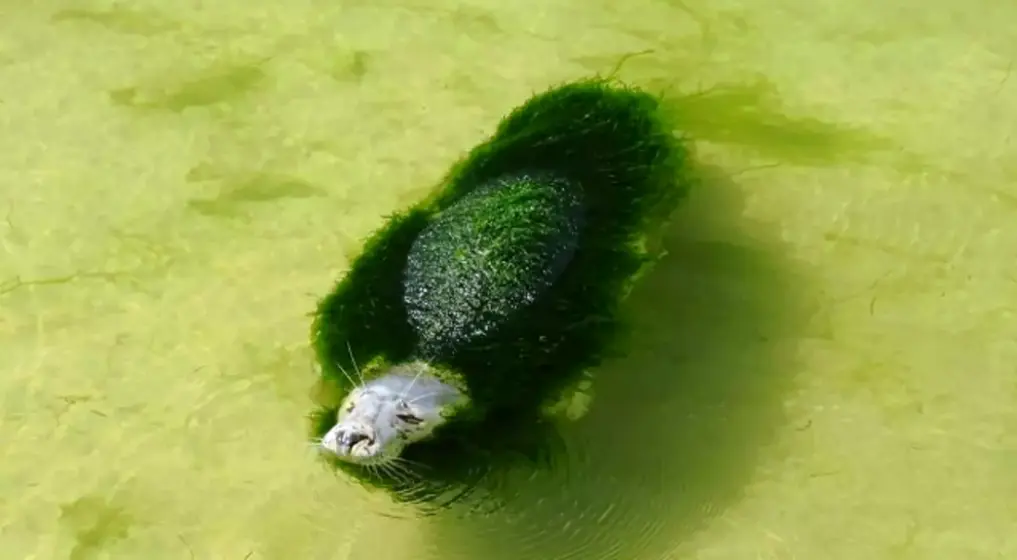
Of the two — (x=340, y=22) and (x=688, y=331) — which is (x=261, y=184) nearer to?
(x=340, y=22)

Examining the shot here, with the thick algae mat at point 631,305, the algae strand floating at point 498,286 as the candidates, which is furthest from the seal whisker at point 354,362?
the thick algae mat at point 631,305

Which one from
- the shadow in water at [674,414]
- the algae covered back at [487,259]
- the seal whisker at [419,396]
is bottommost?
the shadow in water at [674,414]

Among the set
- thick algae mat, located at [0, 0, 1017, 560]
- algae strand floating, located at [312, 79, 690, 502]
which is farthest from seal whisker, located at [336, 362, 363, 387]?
thick algae mat, located at [0, 0, 1017, 560]

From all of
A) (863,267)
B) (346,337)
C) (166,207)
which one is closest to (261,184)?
(166,207)

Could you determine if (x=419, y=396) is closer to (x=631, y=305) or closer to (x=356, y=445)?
(x=356, y=445)

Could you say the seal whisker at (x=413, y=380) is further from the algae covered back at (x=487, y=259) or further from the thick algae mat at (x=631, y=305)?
the thick algae mat at (x=631, y=305)

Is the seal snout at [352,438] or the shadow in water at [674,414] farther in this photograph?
the shadow in water at [674,414]

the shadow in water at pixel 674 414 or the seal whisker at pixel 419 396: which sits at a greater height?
the seal whisker at pixel 419 396
